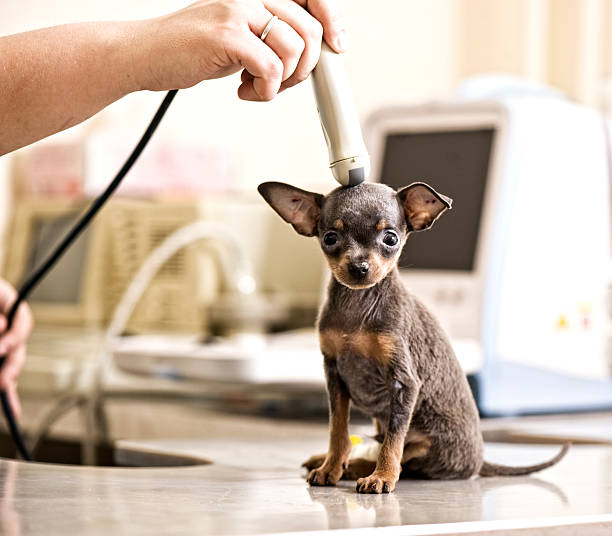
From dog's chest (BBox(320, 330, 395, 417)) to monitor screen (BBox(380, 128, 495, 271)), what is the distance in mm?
715

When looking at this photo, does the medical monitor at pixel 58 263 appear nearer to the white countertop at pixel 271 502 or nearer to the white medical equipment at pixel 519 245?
the white medical equipment at pixel 519 245

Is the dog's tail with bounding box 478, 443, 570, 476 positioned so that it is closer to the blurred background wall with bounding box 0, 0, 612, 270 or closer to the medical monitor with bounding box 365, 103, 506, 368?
the medical monitor with bounding box 365, 103, 506, 368

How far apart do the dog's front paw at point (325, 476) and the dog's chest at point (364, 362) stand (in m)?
0.05

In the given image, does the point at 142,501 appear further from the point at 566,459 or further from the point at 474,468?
the point at 566,459

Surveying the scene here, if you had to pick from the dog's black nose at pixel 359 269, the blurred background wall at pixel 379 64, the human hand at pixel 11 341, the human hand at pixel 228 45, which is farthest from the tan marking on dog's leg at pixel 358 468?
the blurred background wall at pixel 379 64

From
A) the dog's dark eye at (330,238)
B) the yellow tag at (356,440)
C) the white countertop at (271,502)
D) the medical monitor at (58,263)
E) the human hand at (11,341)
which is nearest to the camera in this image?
the white countertop at (271,502)

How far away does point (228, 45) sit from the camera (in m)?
0.65

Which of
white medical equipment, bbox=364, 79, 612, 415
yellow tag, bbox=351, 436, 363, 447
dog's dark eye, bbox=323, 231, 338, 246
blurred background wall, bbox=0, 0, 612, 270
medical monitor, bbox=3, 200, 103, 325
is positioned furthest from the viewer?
blurred background wall, bbox=0, 0, 612, 270

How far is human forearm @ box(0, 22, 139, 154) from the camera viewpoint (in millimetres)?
679

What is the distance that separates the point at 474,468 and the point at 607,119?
A: 0.89m

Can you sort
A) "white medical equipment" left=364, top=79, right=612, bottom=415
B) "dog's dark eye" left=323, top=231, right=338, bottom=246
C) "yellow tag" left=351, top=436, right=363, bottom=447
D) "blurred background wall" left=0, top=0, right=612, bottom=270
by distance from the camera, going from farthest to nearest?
"blurred background wall" left=0, top=0, right=612, bottom=270
"white medical equipment" left=364, top=79, right=612, bottom=415
"yellow tag" left=351, top=436, right=363, bottom=447
"dog's dark eye" left=323, top=231, right=338, bottom=246

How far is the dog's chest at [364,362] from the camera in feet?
2.07

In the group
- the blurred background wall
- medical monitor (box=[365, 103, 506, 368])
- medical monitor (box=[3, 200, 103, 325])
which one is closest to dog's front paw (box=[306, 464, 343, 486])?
medical monitor (box=[365, 103, 506, 368])

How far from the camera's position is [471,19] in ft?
10.7
